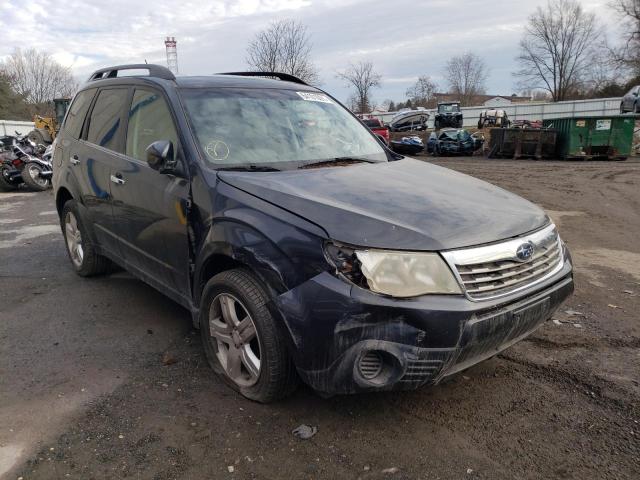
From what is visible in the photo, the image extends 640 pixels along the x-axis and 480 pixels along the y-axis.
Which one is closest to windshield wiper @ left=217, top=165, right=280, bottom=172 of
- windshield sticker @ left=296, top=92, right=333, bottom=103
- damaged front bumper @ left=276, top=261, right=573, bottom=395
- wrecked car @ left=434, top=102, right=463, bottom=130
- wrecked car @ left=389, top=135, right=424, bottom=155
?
damaged front bumper @ left=276, top=261, right=573, bottom=395

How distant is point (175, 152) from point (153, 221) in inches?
21.5

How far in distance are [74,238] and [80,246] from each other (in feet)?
0.55

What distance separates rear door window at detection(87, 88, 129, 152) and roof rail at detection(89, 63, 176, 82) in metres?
0.23

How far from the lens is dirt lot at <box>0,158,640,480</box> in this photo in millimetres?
2422

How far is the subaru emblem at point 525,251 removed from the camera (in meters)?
2.56

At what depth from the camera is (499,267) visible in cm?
248

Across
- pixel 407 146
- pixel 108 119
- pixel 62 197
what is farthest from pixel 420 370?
pixel 407 146

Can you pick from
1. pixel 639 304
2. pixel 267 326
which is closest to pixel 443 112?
pixel 639 304

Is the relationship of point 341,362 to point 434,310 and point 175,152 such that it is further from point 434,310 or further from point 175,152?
point 175,152

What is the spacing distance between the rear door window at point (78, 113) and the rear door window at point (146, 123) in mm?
1137

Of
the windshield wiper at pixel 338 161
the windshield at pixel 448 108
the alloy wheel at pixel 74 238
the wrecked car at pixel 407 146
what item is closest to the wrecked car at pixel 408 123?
the windshield at pixel 448 108

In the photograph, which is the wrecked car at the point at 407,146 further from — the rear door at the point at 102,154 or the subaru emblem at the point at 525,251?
the subaru emblem at the point at 525,251

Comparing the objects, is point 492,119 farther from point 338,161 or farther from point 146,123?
point 146,123

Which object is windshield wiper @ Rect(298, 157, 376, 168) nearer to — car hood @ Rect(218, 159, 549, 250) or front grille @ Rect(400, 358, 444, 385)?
car hood @ Rect(218, 159, 549, 250)
